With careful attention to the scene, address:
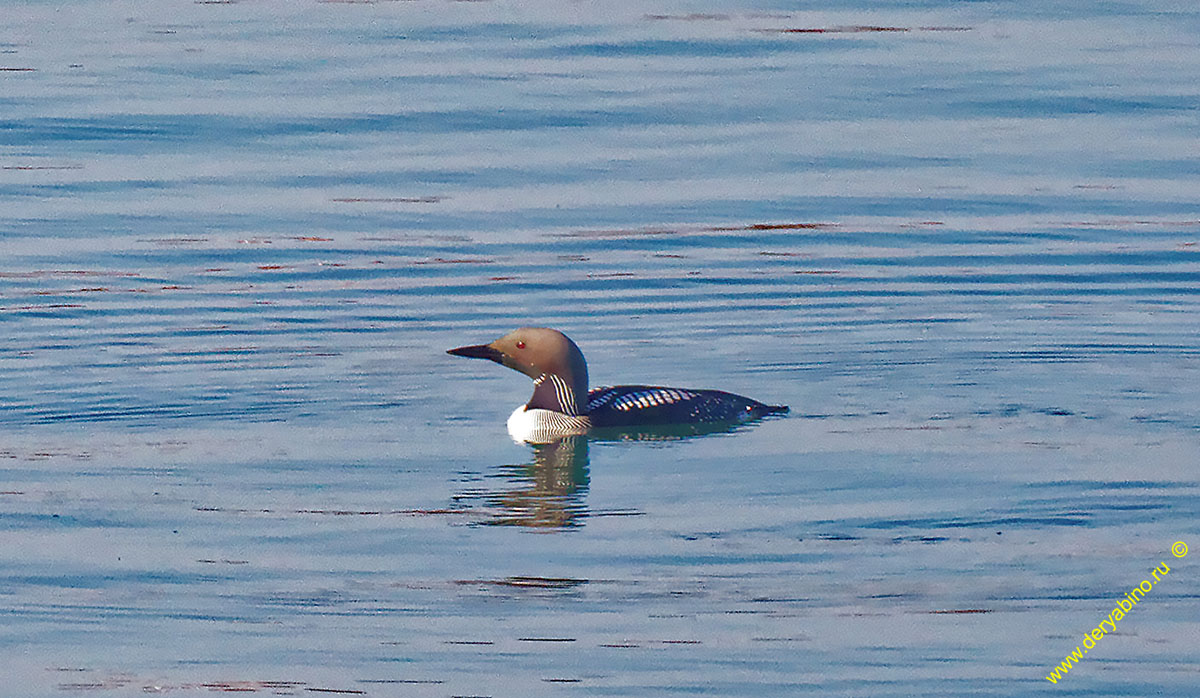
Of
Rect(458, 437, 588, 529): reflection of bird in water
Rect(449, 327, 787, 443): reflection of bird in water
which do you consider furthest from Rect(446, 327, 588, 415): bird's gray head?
Rect(458, 437, 588, 529): reflection of bird in water

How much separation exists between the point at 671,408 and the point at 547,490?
985 mm

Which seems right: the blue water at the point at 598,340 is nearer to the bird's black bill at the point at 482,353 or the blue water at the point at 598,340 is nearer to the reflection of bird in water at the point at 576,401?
the reflection of bird in water at the point at 576,401

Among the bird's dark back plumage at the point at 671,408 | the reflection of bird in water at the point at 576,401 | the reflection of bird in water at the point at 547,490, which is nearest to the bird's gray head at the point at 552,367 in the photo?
the reflection of bird in water at the point at 576,401

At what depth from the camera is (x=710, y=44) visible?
58.7 ft

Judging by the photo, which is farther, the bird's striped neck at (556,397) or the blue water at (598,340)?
the bird's striped neck at (556,397)

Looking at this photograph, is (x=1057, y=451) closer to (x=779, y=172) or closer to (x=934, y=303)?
(x=934, y=303)

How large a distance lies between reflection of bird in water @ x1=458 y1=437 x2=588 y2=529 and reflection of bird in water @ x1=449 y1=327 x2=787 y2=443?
15 cm

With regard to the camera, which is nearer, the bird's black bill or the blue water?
the blue water

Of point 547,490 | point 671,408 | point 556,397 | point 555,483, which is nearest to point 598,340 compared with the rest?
point 556,397

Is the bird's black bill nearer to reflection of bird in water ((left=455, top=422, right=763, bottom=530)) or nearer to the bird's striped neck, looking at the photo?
the bird's striped neck

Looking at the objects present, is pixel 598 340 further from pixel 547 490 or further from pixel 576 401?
pixel 547 490

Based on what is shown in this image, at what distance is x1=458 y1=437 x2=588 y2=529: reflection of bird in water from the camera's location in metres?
8.12

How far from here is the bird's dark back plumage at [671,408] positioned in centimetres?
933

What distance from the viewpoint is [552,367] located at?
9.59 meters
